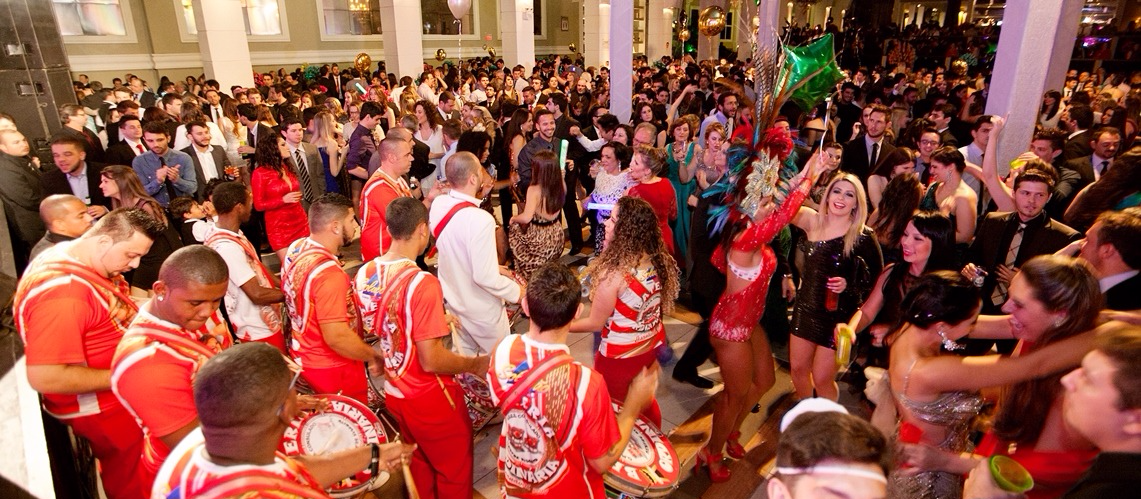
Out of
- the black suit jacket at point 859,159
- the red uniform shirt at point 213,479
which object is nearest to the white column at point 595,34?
the black suit jacket at point 859,159

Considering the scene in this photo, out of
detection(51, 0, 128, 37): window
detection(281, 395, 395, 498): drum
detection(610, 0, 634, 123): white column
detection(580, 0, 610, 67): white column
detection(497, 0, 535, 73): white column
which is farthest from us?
detection(580, 0, 610, 67): white column

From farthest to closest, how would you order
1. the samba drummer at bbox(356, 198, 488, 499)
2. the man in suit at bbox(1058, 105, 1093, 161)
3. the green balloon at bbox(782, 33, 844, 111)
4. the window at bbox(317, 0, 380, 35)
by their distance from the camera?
1. the window at bbox(317, 0, 380, 35)
2. the man in suit at bbox(1058, 105, 1093, 161)
3. the green balloon at bbox(782, 33, 844, 111)
4. the samba drummer at bbox(356, 198, 488, 499)

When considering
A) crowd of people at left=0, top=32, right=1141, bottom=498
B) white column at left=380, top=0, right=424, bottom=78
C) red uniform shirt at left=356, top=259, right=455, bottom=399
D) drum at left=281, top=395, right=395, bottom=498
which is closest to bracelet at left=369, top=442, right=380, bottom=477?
crowd of people at left=0, top=32, right=1141, bottom=498

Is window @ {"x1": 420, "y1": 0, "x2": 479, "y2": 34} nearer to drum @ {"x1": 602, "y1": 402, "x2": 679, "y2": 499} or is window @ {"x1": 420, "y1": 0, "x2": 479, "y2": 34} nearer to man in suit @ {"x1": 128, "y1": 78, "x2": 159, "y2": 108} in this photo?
man in suit @ {"x1": 128, "y1": 78, "x2": 159, "y2": 108}

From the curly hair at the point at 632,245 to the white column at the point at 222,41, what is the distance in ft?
43.0

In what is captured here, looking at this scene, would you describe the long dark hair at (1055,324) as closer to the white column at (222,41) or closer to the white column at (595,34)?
the white column at (222,41)

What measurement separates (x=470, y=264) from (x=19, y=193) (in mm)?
4497

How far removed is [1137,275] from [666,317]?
10.6 feet

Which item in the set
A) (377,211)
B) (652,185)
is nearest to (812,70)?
(652,185)

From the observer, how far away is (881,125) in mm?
5730

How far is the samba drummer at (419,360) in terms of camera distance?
2539mm

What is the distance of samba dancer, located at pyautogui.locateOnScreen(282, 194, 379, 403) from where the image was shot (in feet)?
8.89

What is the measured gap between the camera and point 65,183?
5094mm

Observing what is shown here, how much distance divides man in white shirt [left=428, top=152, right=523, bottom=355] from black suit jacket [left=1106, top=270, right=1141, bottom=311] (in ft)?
9.77
